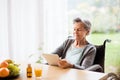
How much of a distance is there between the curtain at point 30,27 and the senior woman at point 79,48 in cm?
98

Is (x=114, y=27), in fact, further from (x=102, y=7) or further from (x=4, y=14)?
(x=4, y=14)

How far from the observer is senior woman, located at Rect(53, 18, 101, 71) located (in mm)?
2628

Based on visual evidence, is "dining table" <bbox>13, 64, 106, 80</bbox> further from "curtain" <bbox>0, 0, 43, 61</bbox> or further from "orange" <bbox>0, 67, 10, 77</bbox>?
"curtain" <bbox>0, 0, 43, 61</bbox>

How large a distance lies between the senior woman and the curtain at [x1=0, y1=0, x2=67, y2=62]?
0.98 metres

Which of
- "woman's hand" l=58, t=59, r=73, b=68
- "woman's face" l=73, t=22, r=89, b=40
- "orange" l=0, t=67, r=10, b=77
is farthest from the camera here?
"woman's face" l=73, t=22, r=89, b=40

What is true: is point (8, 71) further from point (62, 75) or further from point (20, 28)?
point (20, 28)

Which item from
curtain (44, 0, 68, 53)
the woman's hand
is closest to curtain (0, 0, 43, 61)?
curtain (44, 0, 68, 53)

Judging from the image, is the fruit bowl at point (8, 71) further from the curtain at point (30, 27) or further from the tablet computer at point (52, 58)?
the curtain at point (30, 27)

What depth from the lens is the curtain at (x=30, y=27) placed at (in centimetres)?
353

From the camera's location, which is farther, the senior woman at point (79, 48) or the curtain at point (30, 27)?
the curtain at point (30, 27)

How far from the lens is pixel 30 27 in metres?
3.93

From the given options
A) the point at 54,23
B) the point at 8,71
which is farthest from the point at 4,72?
the point at 54,23

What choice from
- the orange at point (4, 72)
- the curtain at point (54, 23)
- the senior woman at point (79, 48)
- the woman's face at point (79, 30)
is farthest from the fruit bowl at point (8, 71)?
the curtain at point (54, 23)

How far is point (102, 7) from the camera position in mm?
3607
